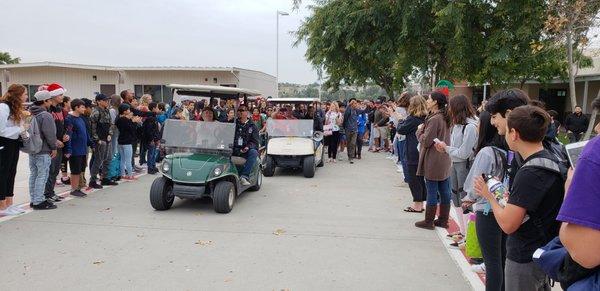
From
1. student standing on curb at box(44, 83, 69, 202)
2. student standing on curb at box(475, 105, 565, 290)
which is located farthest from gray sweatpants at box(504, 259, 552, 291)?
student standing on curb at box(44, 83, 69, 202)

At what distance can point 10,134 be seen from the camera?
20.7 ft

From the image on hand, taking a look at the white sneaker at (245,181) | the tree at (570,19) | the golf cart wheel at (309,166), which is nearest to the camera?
the white sneaker at (245,181)

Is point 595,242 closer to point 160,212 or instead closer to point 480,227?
point 480,227

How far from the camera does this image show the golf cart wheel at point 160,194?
6930 millimetres

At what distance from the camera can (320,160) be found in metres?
12.0

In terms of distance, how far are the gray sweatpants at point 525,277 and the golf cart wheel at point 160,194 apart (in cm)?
538

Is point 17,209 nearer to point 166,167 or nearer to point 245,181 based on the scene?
point 166,167

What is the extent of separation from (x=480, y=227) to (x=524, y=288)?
81 cm

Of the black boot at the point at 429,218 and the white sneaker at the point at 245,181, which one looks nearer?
the black boot at the point at 429,218

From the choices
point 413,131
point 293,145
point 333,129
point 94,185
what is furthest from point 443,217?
point 333,129

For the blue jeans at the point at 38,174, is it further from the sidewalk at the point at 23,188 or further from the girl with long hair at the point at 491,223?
the girl with long hair at the point at 491,223

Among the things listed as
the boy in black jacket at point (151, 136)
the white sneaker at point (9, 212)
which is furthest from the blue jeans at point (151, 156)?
the white sneaker at point (9, 212)

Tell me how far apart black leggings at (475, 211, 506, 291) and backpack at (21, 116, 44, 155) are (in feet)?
20.0

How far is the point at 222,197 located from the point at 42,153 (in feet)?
9.06
